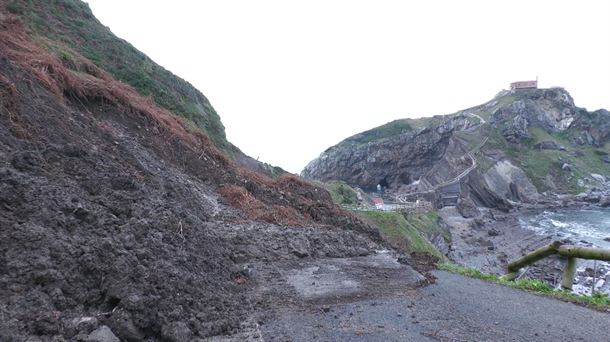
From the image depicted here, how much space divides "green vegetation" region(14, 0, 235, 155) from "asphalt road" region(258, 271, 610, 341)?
14.9m

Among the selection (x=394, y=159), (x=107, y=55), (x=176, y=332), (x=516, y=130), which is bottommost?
(x=176, y=332)

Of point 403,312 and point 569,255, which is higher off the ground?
point 569,255

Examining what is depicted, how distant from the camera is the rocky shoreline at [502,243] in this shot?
25.0m

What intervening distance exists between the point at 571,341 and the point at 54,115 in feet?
34.7

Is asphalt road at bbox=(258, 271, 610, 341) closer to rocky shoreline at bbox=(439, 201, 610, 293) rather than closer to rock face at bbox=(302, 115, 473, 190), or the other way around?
rocky shoreline at bbox=(439, 201, 610, 293)

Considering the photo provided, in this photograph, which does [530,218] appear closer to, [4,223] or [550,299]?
[550,299]

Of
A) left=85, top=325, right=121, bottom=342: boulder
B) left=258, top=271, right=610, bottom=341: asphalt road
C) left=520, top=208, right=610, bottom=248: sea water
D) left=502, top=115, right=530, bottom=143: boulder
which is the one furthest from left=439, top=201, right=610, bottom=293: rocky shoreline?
left=502, top=115, right=530, bottom=143: boulder

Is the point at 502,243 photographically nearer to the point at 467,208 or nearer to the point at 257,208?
the point at 467,208

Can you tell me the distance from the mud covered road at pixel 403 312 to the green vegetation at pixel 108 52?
554 inches

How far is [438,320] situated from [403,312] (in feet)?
1.91

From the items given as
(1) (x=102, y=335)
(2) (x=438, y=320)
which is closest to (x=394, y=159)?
(2) (x=438, y=320)

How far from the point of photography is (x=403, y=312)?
22.7 feet

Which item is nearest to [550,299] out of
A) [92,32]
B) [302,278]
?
[302,278]

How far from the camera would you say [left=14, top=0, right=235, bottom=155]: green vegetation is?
768 inches
